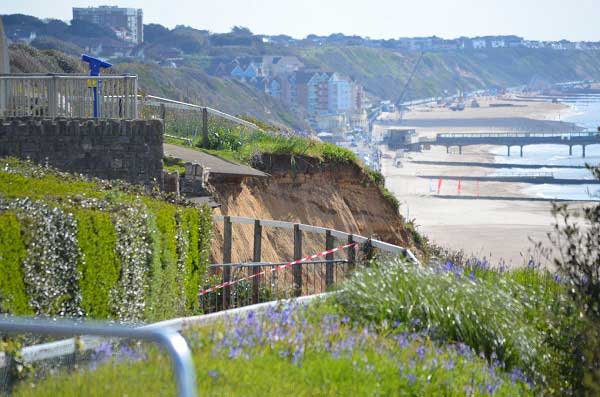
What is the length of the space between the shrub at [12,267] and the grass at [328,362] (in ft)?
5.14

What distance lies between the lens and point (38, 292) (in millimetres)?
8461

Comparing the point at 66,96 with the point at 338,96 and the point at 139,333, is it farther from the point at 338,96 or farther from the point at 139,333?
the point at 338,96

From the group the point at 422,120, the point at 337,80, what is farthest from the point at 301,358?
the point at 337,80

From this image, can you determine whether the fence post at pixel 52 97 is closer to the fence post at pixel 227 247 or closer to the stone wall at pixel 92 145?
the stone wall at pixel 92 145

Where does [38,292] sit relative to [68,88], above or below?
below

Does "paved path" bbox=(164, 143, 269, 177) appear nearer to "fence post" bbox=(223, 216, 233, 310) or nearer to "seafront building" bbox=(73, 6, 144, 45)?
"fence post" bbox=(223, 216, 233, 310)

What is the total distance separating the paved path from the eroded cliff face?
270mm

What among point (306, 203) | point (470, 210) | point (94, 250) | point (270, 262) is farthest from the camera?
point (470, 210)

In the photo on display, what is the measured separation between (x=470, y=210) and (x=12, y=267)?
48.2 metres

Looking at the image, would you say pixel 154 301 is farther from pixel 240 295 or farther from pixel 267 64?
pixel 267 64

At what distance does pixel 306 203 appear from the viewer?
22469mm

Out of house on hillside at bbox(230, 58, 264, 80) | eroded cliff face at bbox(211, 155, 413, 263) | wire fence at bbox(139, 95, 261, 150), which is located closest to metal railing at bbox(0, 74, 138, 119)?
eroded cliff face at bbox(211, 155, 413, 263)

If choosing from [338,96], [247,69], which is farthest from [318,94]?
[247,69]

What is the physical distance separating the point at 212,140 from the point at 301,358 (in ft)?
50.8
